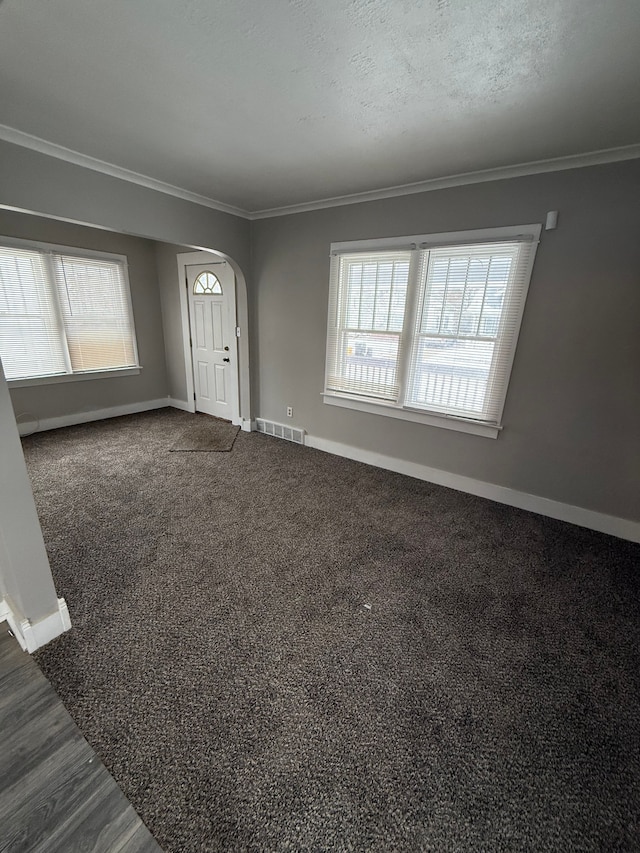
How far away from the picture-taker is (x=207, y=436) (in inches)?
170

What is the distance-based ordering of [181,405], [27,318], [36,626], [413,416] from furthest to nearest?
[181,405] < [27,318] < [413,416] < [36,626]

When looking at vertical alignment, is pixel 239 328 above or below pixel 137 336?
above

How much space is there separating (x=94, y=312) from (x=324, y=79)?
416 centimetres

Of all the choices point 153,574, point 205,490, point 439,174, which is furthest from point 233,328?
point 153,574

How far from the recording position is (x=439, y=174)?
8.63ft

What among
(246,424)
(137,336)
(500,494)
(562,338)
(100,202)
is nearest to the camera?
(562,338)

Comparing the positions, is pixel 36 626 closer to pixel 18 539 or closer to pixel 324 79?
pixel 18 539

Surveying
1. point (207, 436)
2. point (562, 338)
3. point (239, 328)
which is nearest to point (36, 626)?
point (207, 436)

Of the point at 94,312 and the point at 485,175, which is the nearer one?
the point at 485,175

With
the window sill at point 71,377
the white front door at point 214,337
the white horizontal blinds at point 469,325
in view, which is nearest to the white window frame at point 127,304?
the window sill at point 71,377

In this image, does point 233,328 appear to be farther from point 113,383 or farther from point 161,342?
point 113,383

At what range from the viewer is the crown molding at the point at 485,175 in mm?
2150

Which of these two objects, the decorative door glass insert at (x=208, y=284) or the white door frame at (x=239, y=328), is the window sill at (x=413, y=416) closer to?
the white door frame at (x=239, y=328)

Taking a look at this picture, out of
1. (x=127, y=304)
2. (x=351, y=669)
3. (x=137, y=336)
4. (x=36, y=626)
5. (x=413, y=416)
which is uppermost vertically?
(x=127, y=304)
